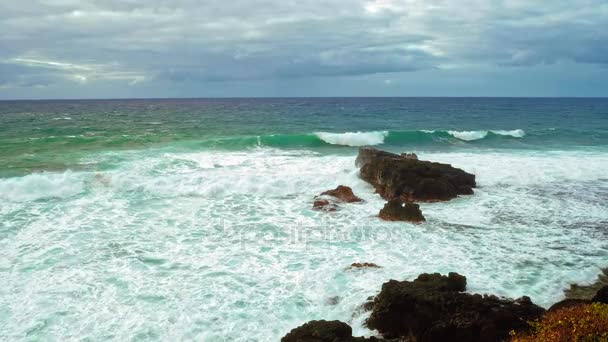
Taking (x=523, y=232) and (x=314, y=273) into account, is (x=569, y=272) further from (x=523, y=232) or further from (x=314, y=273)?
(x=314, y=273)

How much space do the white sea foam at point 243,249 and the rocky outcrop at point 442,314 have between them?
80 centimetres

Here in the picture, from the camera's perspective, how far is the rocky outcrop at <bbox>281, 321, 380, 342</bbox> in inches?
279

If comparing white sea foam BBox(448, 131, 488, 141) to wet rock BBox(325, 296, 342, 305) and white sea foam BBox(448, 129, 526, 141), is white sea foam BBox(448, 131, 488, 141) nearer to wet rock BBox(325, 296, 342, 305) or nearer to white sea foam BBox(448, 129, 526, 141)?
white sea foam BBox(448, 129, 526, 141)

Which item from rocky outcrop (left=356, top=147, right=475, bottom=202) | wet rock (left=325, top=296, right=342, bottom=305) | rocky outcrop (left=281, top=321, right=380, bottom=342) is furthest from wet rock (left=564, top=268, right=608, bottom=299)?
rocky outcrop (left=356, top=147, right=475, bottom=202)

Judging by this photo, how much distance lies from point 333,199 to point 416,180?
131 inches

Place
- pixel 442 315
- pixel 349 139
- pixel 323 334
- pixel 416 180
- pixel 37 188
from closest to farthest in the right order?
pixel 323 334 < pixel 442 315 < pixel 416 180 < pixel 37 188 < pixel 349 139

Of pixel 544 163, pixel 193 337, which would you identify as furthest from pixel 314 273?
pixel 544 163

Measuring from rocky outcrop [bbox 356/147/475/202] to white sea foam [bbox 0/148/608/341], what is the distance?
22.1 inches

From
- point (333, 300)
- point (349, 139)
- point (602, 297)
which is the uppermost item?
point (602, 297)

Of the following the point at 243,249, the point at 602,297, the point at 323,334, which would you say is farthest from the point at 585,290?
the point at 243,249

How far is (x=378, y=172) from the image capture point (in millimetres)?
19172

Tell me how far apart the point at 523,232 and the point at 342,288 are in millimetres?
6686

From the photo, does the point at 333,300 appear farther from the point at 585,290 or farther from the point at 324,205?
the point at 324,205

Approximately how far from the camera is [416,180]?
58.3 feet
